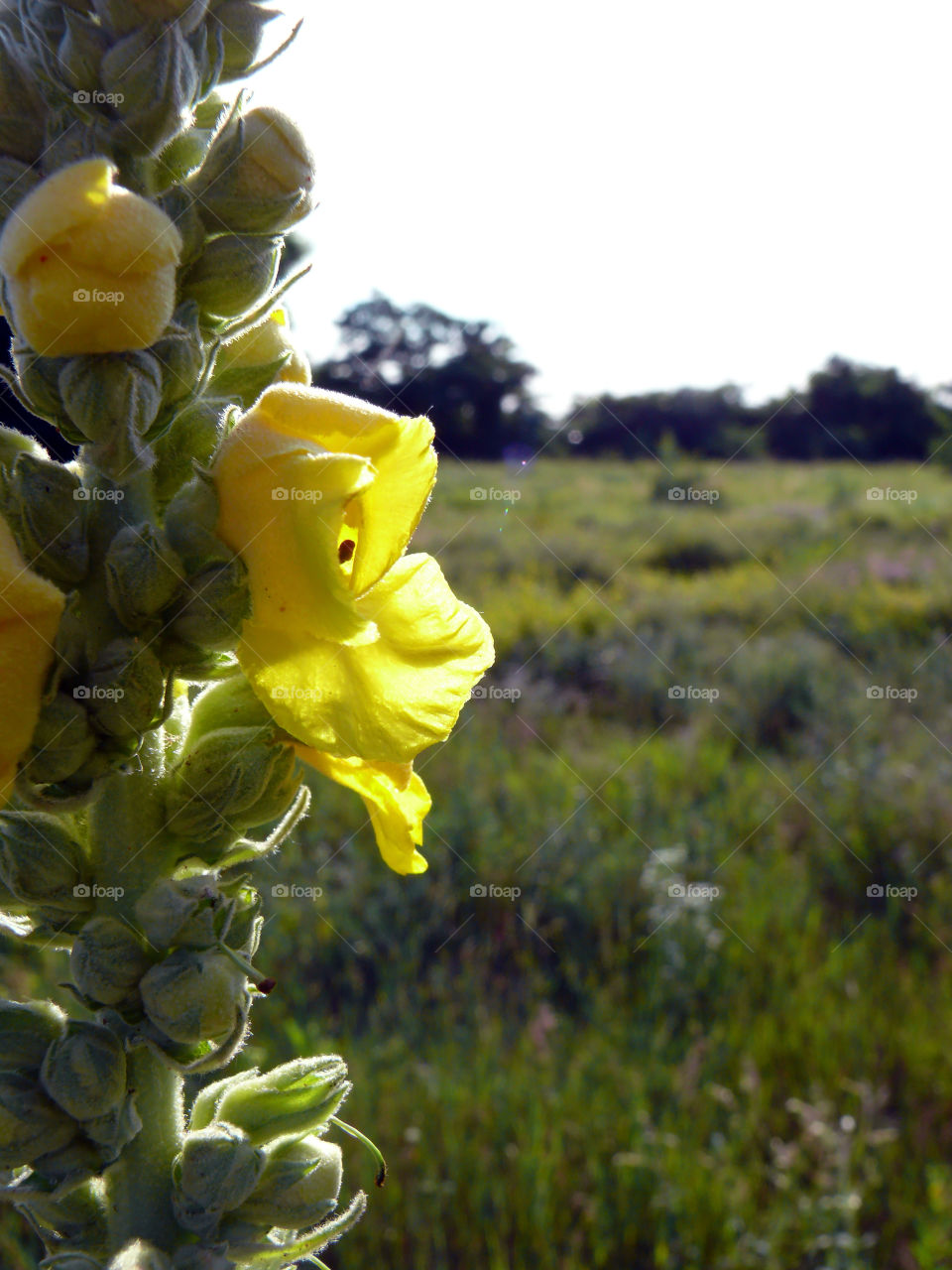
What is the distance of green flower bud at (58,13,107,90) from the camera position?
137 cm

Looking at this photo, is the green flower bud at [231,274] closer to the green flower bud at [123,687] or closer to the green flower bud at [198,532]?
the green flower bud at [198,532]

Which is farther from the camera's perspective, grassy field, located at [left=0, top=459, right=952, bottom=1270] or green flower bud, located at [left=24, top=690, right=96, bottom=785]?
grassy field, located at [left=0, top=459, right=952, bottom=1270]

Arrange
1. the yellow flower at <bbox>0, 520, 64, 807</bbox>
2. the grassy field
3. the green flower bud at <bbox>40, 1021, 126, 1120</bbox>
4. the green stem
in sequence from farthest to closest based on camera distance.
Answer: the grassy field, the green stem, the green flower bud at <bbox>40, 1021, 126, 1120</bbox>, the yellow flower at <bbox>0, 520, 64, 807</bbox>

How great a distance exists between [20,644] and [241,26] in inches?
37.7

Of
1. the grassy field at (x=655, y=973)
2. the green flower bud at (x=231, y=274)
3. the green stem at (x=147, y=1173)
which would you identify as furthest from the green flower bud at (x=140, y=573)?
the grassy field at (x=655, y=973)

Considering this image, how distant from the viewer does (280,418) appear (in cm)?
135

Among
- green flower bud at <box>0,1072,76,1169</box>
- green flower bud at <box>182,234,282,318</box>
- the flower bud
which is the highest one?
green flower bud at <box>182,234,282,318</box>

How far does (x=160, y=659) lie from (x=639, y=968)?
406 cm

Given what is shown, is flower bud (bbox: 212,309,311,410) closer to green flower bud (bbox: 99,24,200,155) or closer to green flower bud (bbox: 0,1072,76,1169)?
green flower bud (bbox: 99,24,200,155)

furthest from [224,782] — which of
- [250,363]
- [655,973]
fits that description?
[655,973]

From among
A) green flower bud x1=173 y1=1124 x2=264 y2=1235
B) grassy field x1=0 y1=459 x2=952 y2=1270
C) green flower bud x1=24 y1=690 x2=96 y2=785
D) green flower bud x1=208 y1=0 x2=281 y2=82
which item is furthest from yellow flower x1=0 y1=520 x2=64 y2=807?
grassy field x1=0 y1=459 x2=952 y2=1270

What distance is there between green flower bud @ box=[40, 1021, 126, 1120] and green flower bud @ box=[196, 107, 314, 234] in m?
1.12

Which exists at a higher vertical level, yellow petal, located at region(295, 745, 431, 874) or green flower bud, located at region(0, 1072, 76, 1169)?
yellow petal, located at region(295, 745, 431, 874)

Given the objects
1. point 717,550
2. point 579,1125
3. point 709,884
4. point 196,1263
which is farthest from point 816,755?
point 717,550
